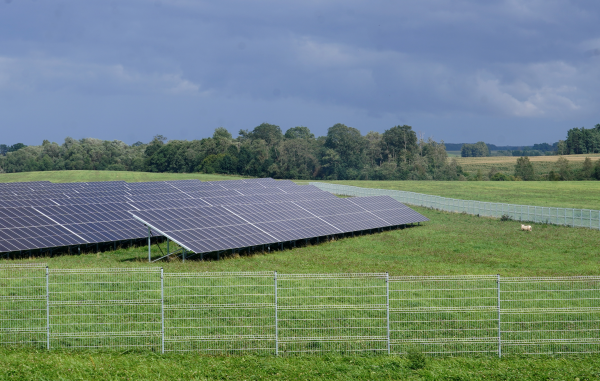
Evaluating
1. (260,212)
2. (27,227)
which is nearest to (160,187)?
(260,212)

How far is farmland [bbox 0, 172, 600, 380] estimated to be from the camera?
39.1 feet

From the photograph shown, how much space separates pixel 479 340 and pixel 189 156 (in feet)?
409

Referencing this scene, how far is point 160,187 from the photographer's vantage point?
5106 cm

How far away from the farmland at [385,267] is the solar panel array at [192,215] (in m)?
1.04

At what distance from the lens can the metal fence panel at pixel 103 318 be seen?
13570 mm

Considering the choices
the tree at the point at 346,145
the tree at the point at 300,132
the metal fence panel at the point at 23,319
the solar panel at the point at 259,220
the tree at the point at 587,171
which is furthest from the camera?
the tree at the point at 300,132

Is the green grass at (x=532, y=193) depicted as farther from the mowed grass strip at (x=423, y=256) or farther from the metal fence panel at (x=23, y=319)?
the metal fence panel at (x=23, y=319)

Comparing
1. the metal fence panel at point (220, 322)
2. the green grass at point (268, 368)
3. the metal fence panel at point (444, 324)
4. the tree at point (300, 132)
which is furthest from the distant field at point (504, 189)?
the green grass at point (268, 368)

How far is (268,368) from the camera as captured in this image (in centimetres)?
1210

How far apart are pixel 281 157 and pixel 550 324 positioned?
11958 centimetres

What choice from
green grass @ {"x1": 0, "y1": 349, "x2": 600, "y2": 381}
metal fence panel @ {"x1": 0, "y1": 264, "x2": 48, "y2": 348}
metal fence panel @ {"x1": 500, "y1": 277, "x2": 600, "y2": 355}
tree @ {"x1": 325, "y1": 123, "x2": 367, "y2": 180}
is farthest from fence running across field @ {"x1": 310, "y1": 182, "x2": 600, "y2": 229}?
tree @ {"x1": 325, "y1": 123, "x2": 367, "y2": 180}

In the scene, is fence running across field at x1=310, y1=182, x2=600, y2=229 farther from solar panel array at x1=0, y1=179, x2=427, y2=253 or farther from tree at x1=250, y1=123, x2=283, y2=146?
tree at x1=250, y1=123, x2=283, y2=146

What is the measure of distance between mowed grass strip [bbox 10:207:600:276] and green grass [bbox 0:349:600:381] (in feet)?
38.9

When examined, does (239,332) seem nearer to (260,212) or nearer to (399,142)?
(260,212)
